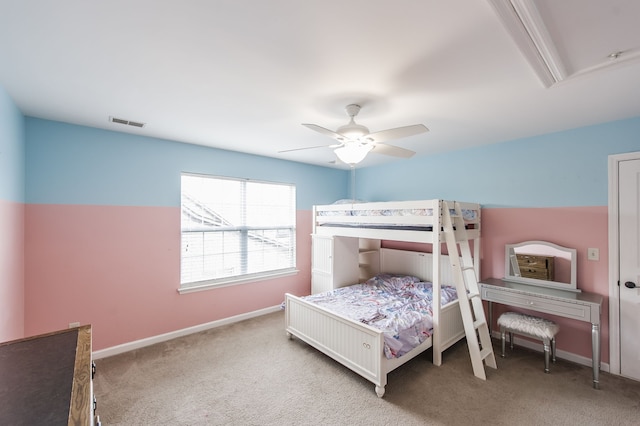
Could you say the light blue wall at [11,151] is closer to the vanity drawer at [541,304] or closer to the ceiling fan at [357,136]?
the ceiling fan at [357,136]

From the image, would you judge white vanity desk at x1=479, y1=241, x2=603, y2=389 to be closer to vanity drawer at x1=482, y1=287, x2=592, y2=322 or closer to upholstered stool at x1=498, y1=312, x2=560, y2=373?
vanity drawer at x1=482, y1=287, x2=592, y2=322

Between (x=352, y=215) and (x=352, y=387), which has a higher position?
(x=352, y=215)

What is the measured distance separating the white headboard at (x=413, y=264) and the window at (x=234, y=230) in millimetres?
1514

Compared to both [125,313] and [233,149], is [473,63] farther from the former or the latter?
[125,313]

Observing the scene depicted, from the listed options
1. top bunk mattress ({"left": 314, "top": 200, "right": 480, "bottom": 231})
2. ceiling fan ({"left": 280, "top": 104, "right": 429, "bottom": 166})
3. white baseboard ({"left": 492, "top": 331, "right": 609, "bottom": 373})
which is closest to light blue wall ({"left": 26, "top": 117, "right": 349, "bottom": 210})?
top bunk mattress ({"left": 314, "top": 200, "right": 480, "bottom": 231})

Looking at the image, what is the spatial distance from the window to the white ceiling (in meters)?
1.19

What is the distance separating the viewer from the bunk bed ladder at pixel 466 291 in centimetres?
260

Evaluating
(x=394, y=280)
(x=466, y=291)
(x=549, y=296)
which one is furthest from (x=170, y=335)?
(x=549, y=296)

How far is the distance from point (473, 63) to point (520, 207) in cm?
228

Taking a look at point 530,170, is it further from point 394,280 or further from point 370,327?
point 370,327

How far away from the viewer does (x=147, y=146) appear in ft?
10.3

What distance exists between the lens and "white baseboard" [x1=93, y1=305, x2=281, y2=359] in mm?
2898

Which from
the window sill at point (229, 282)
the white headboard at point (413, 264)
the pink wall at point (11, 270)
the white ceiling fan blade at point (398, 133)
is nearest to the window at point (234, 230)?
the window sill at point (229, 282)

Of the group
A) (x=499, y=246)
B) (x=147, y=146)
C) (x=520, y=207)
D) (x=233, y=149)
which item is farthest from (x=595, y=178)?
(x=147, y=146)
